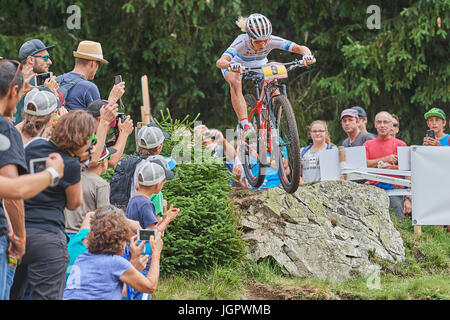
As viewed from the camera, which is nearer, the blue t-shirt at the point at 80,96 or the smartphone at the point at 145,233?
the smartphone at the point at 145,233

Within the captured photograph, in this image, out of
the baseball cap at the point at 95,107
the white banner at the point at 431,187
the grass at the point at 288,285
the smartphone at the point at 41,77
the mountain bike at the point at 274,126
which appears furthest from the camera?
the white banner at the point at 431,187

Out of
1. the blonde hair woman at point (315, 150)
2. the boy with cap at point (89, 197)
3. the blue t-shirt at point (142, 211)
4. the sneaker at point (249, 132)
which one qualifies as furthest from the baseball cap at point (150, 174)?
the blonde hair woman at point (315, 150)

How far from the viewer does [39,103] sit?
4.54m

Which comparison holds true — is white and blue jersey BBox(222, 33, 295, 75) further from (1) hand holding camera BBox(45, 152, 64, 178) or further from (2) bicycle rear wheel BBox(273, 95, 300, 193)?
(1) hand holding camera BBox(45, 152, 64, 178)

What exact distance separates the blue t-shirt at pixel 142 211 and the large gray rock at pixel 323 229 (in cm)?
235

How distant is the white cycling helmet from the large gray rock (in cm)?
203

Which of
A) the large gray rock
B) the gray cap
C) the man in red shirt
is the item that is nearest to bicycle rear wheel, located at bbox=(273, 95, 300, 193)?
the large gray rock

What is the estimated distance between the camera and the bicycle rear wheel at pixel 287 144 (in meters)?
6.75

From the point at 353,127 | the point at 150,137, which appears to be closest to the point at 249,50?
the point at 150,137

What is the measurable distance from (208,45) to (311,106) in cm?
253

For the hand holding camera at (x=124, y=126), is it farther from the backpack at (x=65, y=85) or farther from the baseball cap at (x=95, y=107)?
the backpack at (x=65, y=85)

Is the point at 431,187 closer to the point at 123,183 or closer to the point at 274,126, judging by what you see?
the point at 274,126

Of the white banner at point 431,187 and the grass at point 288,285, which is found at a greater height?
the white banner at point 431,187
